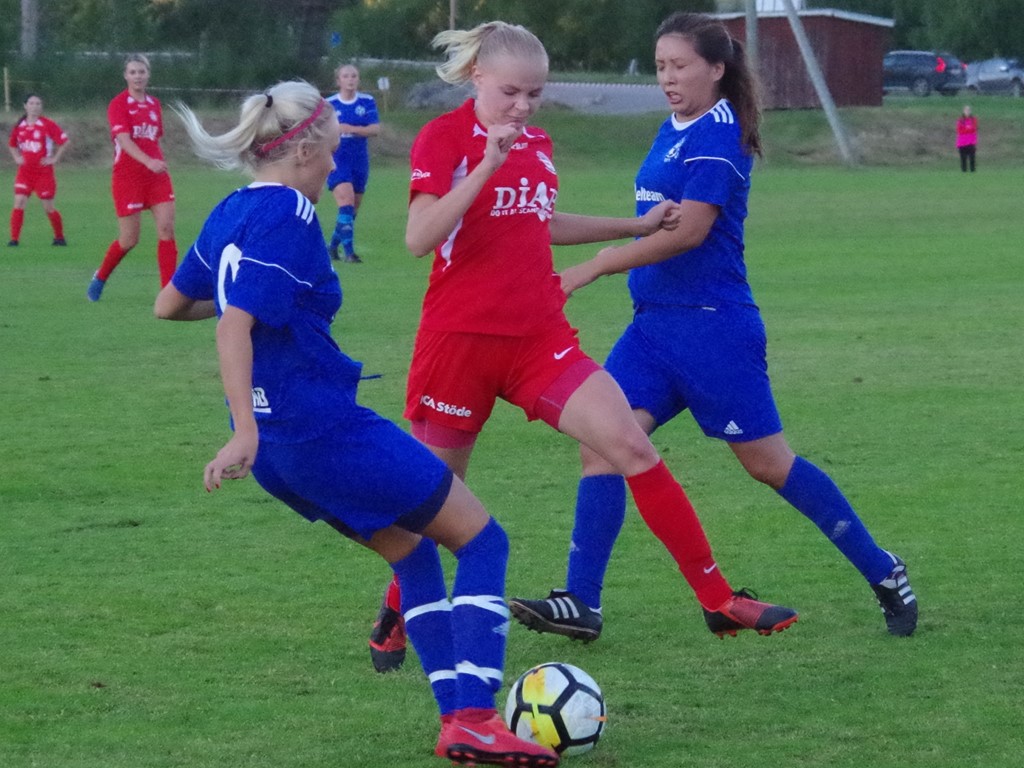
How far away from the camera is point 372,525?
3.99 m

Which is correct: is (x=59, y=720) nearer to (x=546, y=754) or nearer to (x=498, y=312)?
(x=546, y=754)

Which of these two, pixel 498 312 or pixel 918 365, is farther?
pixel 918 365

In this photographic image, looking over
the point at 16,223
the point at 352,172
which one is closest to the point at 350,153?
the point at 352,172

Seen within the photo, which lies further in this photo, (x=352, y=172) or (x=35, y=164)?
(x=35, y=164)

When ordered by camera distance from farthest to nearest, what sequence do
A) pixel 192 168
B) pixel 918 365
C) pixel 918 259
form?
pixel 192 168, pixel 918 259, pixel 918 365

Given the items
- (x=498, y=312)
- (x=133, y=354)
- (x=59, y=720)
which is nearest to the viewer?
(x=59, y=720)

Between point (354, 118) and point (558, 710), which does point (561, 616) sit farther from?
point (354, 118)

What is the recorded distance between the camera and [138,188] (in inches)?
590

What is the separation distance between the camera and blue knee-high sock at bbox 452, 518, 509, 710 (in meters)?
4.08

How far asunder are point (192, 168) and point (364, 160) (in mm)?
21380

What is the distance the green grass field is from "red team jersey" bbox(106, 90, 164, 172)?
253 centimetres

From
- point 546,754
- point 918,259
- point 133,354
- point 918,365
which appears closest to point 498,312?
point 546,754

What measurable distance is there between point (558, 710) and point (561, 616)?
95 cm

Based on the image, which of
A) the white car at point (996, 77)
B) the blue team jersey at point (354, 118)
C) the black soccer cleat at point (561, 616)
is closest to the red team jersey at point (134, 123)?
the blue team jersey at point (354, 118)
